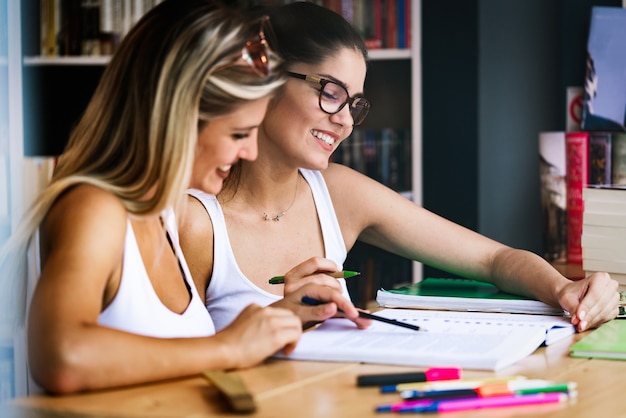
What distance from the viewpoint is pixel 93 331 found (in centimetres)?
117

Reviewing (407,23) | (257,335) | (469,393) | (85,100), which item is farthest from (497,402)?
(85,100)

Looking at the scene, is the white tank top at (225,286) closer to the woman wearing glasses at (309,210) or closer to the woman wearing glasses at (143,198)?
the woman wearing glasses at (309,210)

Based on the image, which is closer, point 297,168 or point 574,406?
point 574,406

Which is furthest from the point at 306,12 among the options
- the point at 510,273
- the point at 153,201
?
the point at 153,201

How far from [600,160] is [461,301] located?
43.5 inches

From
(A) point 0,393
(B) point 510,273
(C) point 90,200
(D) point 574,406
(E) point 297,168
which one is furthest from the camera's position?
(A) point 0,393

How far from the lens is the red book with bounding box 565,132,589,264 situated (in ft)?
8.86

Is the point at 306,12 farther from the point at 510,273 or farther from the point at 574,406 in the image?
the point at 574,406

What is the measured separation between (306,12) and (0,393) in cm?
158

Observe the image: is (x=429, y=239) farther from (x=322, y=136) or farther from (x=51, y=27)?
(x=51, y=27)

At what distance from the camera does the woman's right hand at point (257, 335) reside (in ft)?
4.23

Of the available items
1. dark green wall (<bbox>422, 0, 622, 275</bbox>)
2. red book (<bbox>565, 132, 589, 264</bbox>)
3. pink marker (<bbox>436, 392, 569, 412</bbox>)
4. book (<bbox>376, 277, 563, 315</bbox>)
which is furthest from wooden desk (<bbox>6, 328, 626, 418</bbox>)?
dark green wall (<bbox>422, 0, 622, 275</bbox>)

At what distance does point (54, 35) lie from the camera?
3385mm

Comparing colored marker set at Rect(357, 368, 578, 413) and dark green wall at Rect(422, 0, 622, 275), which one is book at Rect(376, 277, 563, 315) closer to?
colored marker set at Rect(357, 368, 578, 413)
